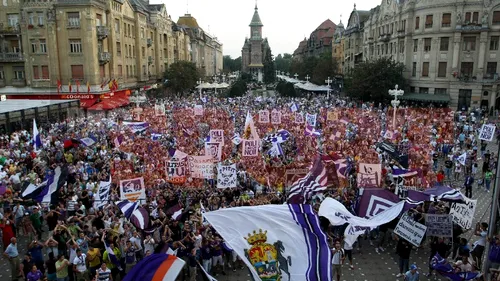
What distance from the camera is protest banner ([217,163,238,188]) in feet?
50.1

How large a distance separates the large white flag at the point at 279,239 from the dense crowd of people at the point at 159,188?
3100 millimetres

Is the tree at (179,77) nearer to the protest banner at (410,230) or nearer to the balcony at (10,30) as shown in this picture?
the balcony at (10,30)

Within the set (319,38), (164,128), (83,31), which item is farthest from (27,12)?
(319,38)

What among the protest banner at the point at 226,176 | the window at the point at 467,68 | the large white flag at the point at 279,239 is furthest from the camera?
the window at the point at 467,68

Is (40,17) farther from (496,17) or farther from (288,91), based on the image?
(496,17)

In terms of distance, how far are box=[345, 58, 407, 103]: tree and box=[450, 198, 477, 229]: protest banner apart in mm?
37503

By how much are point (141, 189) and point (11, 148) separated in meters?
13.1

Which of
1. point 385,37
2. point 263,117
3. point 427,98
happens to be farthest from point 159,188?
point 385,37

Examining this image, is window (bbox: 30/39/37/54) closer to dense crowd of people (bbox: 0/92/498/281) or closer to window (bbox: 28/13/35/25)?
window (bbox: 28/13/35/25)

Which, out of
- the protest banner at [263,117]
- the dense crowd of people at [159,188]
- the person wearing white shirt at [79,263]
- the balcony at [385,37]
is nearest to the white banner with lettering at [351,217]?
the dense crowd of people at [159,188]

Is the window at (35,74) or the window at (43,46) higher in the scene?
the window at (43,46)

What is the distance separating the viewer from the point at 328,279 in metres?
7.44

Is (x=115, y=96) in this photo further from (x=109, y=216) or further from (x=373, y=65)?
(x=109, y=216)

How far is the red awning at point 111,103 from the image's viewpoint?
132ft
